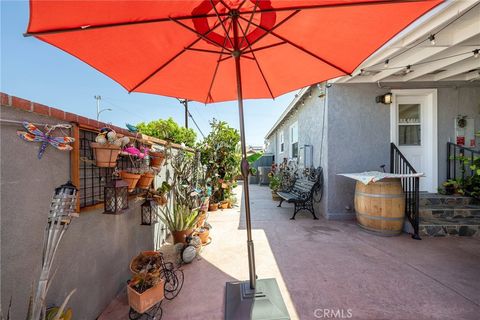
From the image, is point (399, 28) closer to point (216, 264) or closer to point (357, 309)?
point (357, 309)

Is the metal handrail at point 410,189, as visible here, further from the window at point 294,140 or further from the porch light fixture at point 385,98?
the window at point 294,140

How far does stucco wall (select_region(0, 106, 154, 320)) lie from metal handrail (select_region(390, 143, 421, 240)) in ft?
16.0

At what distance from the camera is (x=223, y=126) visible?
6.41m

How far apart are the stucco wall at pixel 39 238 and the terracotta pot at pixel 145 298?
379 millimetres

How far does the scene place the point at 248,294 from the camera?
74.1 inches

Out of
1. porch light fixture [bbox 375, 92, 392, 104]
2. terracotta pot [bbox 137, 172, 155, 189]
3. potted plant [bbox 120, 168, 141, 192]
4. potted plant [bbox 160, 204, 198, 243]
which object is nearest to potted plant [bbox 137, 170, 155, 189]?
terracotta pot [bbox 137, 172, 155, 189]

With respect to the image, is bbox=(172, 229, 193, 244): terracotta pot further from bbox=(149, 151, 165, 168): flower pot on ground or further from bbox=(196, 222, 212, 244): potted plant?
bbox=(149, 151, 165, 168): flower pot on ground

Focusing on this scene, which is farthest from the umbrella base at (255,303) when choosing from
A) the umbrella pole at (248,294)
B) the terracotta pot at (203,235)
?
the terracotta pot at (203,235)

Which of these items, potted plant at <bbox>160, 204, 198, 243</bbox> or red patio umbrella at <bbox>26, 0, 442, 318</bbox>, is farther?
potted plant at <bbox>160, 204, 198, 243</bbox>

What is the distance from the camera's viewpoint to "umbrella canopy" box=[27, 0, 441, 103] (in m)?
1.32

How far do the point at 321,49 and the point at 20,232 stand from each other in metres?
2.70

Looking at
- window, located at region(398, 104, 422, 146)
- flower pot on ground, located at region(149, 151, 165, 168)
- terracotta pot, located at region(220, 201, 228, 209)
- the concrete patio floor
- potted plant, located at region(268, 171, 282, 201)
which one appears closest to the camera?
the concrete patio floor

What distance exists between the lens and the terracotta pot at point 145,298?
1.84 m

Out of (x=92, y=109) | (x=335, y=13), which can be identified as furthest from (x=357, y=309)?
(x=92, y=109)
